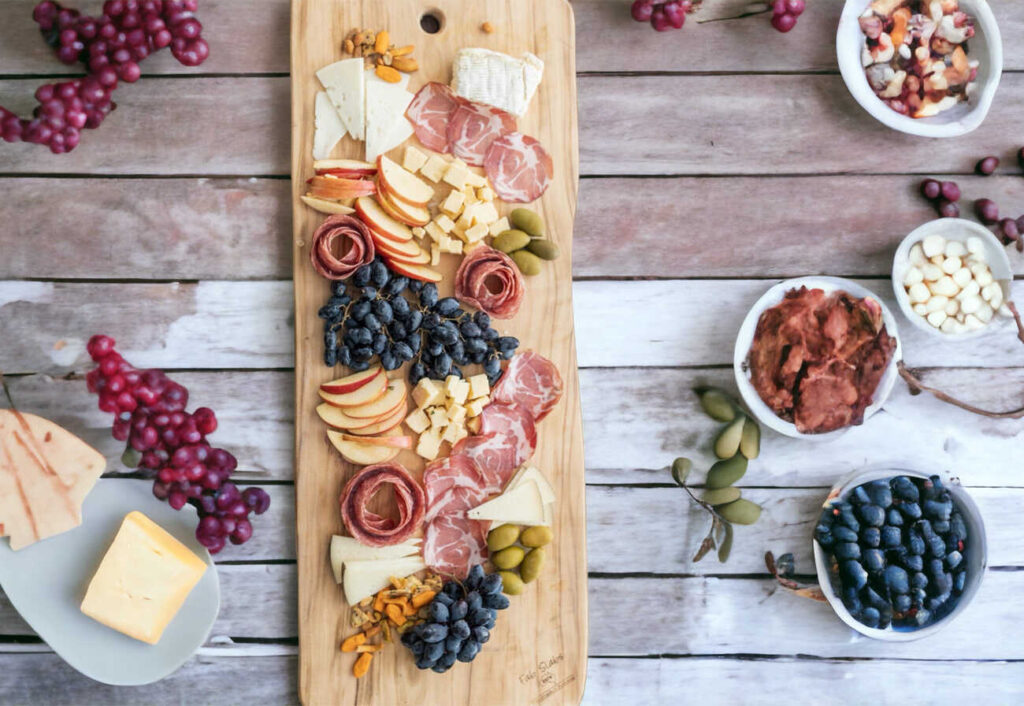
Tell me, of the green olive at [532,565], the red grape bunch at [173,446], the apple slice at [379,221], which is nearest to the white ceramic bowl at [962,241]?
the green olive at [532,565]

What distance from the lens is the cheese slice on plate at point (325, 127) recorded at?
1419 millimetres

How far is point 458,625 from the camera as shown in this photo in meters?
1.34

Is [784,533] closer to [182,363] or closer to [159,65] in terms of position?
[182,363]

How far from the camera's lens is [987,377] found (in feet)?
5.10

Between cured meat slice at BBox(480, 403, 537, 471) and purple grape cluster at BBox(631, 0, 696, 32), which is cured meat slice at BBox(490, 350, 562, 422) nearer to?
cured meat slice at BBox(480, 403, 537, 471)

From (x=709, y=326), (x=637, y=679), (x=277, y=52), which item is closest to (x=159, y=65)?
(x=277, y=52)

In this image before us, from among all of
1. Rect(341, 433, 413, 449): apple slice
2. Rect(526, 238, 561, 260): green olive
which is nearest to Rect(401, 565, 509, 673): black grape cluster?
Rect(341, 433, 413, 449): apple slice

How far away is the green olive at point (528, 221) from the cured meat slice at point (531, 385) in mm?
218

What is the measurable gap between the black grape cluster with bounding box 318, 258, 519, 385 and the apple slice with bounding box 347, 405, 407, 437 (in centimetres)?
6

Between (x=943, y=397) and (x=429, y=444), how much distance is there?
960mm

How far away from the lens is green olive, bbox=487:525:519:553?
1.40 meters

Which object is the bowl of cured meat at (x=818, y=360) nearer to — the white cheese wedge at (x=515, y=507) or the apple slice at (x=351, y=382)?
the white cheese wedge at (x=515, y=507)

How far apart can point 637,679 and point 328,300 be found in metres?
0.93

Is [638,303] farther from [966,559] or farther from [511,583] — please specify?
[966,559]
